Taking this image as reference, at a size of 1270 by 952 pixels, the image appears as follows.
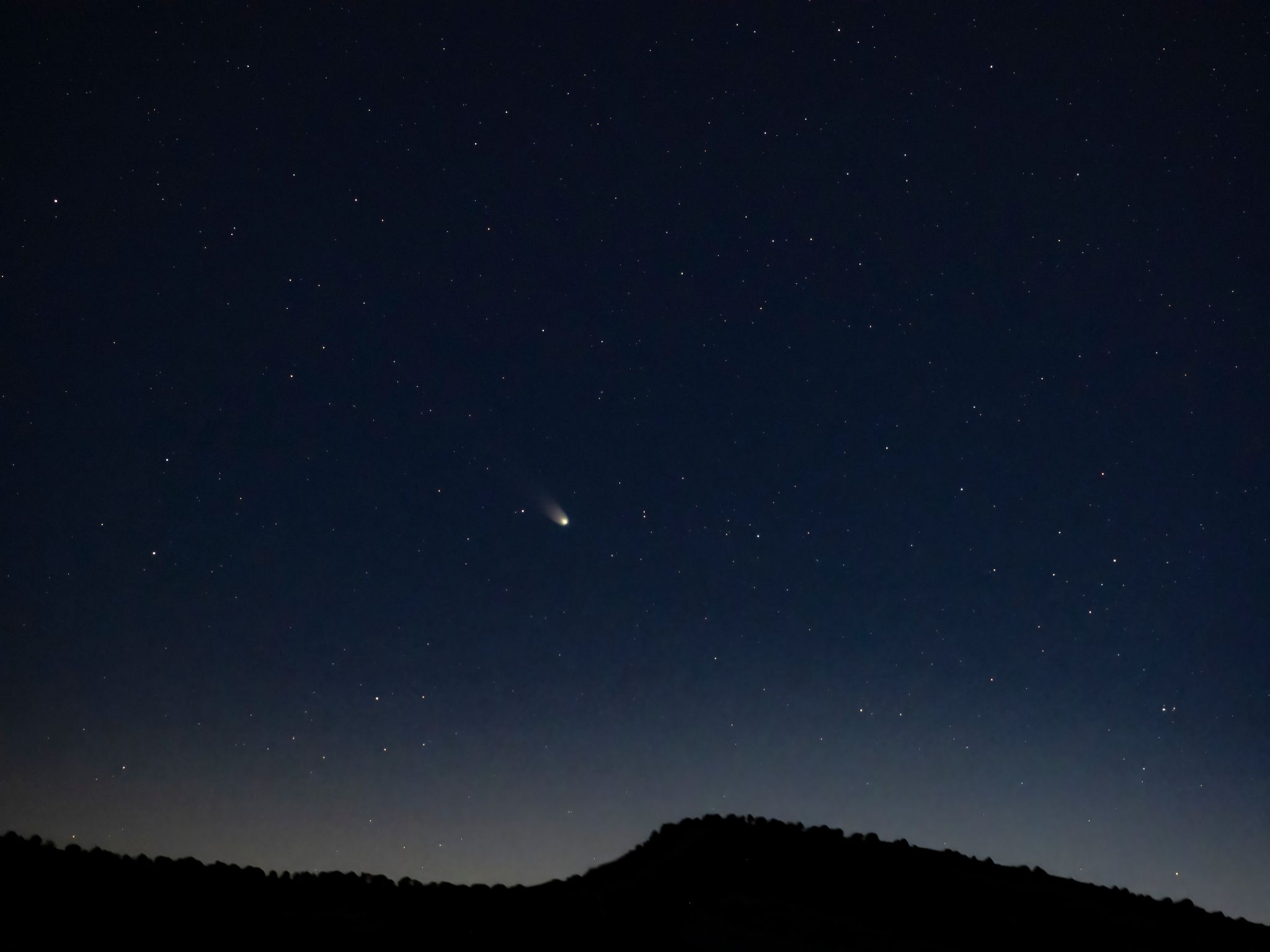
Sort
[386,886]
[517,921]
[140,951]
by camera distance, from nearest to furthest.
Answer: [140,951]
[517,921]
[386,886]

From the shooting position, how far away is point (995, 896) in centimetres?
1242

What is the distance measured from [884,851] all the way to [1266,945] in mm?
5473

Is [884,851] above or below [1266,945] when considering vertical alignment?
above

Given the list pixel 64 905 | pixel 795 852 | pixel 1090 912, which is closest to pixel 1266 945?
pixel 1090 912

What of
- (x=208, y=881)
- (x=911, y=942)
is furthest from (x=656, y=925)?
(x=208, y=881)

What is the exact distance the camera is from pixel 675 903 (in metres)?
11.5

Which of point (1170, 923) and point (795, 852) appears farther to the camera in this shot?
point (795, 852)

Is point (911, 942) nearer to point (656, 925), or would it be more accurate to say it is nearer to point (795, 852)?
point (656, 925)

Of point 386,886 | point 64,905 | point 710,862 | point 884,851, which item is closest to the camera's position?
point 64,905

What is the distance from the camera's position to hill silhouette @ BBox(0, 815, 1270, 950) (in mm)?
8695

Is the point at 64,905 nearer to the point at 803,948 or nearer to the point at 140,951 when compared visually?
the point at 140,951

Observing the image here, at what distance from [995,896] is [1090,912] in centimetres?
129

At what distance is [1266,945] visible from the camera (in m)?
11.0

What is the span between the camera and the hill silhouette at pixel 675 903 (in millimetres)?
8695
